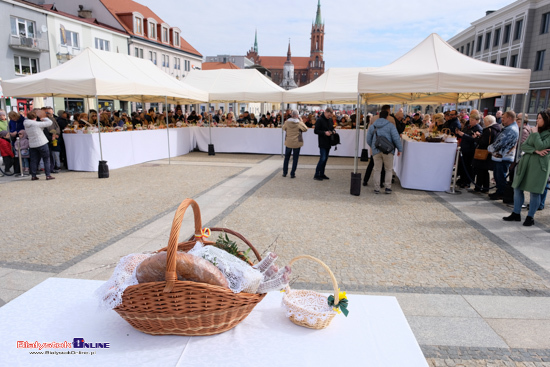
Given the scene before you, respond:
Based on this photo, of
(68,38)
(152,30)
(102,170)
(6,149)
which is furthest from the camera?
(152,30)

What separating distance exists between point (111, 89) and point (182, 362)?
10.2m

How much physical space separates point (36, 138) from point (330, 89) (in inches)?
412

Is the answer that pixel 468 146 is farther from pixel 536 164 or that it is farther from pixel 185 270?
pixel 185 270

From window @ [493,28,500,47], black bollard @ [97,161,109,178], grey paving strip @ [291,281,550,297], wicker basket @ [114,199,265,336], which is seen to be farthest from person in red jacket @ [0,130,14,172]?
window @ [493,28,500,47]

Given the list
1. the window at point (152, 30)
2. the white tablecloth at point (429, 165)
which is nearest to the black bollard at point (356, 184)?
the white tablecloth at point (429, 165)

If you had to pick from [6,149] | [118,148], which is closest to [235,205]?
[118,148]

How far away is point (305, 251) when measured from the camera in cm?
482

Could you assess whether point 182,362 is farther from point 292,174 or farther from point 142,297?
point 292,174

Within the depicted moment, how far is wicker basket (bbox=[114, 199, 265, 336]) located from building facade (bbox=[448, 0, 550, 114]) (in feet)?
122

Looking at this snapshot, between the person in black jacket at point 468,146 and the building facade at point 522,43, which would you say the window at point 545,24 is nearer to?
the building facade at point 522,43

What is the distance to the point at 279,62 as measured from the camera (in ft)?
474

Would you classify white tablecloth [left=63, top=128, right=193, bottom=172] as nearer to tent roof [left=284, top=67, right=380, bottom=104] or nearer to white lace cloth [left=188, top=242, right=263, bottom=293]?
tent roof [left=284, top=67, right=380, bottom=104]

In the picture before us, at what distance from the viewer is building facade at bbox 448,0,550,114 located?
32.9 m

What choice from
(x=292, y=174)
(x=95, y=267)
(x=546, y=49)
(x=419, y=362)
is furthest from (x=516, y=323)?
(x=546, y=49)
